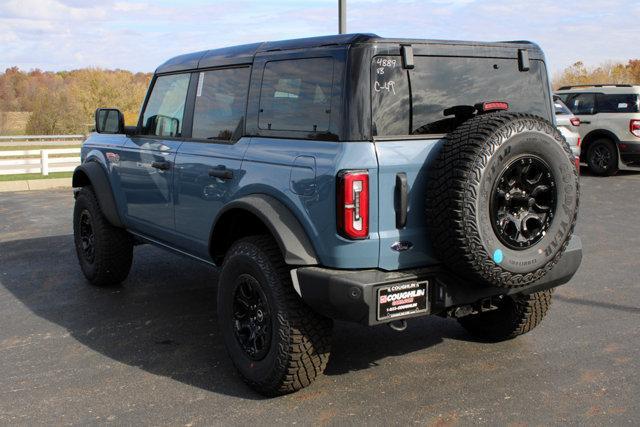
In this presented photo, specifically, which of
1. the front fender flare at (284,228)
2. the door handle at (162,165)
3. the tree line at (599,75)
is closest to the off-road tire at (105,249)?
the door handle at (162,165)

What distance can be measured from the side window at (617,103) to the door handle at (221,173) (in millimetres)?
12341

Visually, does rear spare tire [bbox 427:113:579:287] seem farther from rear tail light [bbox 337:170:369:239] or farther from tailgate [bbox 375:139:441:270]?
rear tail light [bbox 337:170:369:239]

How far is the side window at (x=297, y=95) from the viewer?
372cm

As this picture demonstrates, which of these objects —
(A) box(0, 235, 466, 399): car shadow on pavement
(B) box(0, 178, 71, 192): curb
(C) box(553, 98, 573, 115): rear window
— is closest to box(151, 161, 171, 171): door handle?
(A) box(0, 235, 466, 399): car shadow on pavement

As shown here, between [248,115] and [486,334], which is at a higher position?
[248,115]

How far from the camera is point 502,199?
11.6ft

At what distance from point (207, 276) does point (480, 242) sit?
12.8 feet

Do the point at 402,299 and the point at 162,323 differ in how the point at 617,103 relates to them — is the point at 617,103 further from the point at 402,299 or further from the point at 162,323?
the point at 402,299

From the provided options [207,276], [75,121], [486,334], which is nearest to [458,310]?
[486,334]

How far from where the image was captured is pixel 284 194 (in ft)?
12.4

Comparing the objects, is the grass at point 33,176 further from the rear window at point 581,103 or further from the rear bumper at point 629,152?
the rear bumper at point 629,152

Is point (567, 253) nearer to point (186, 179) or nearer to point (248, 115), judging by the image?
point (248, 115)

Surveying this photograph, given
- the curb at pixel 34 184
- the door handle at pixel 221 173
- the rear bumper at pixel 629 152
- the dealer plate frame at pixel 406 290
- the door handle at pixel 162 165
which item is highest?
the rear bumper at pixel 629 152

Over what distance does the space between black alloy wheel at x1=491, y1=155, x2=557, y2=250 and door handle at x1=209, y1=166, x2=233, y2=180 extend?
1.63 metres
